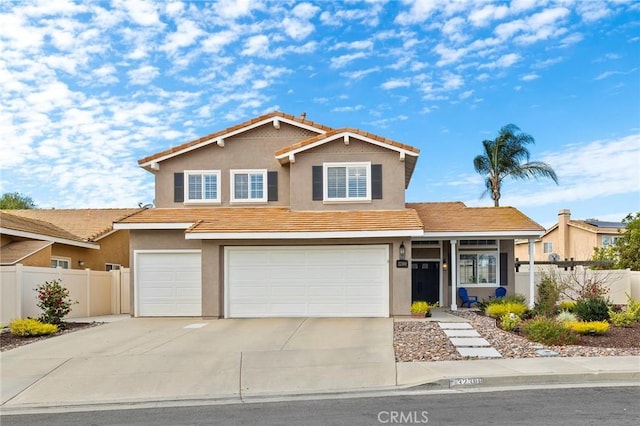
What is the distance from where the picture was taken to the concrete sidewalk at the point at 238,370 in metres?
9.56

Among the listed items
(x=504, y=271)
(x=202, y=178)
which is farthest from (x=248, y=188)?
(x=504, y=271)

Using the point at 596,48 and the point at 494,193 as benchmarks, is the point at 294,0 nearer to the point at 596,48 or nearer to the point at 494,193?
the point at 596,48

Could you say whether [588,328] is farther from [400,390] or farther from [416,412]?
[416,412]

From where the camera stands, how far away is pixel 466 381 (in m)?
9.52

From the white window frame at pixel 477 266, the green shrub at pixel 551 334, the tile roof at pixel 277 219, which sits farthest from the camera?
the white window frame at pixel 477 266

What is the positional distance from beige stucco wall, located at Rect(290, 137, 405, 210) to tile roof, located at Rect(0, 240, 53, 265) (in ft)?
28.7

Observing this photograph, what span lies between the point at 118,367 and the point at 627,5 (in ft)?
52.3

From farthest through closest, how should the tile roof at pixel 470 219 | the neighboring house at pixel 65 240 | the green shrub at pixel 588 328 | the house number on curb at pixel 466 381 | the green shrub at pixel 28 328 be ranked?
the tile roof at pixel 470 219, the neighboring house at pixel 65 240, the green shrub at pixel 28 328, the green shrub at pixel 588 328, the house number on curb at pixel 466 381

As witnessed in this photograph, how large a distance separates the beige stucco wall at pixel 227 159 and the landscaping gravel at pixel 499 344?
855 centimetres

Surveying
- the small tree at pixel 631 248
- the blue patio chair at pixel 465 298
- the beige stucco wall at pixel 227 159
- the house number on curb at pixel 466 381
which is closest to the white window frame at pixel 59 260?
the beige stucco wall at pixel 227 159

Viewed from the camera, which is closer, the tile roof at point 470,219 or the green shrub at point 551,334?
the green shrub at point 551,334

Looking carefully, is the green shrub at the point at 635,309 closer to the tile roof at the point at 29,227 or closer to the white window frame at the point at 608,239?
the tile roof at the point at 29,227

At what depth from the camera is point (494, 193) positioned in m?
31.5

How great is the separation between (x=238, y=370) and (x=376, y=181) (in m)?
10.3
